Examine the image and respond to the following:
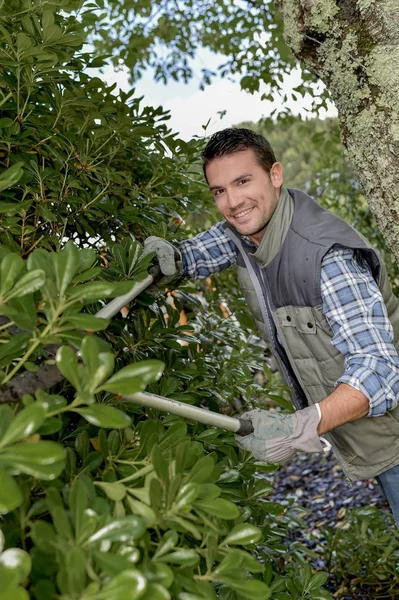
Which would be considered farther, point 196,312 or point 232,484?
point 196,312

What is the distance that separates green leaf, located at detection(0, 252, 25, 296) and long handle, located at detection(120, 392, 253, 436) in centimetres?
42

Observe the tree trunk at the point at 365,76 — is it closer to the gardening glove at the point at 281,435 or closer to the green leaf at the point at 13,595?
the gardening glove at the point at 281,435

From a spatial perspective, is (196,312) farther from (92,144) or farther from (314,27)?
(314,27)

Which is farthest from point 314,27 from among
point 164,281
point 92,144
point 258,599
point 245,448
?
point 258,599

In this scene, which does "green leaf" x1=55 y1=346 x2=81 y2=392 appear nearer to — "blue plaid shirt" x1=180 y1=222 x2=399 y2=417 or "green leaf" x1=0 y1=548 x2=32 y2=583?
"green leaf" x1=0 y1=548 x2=32 y2=583

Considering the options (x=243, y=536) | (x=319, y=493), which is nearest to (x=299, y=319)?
(x=243, y=536)

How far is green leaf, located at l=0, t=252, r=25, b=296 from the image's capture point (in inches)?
34.9

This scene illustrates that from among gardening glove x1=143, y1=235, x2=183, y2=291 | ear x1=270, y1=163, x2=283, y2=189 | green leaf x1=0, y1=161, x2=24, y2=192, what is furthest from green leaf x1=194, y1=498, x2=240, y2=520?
ear x1=270, y1=163, x2=283, y2=189

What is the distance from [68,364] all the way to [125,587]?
11.9 inches

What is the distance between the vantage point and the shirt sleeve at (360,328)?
184cm

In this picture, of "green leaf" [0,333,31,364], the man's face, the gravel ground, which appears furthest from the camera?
the gravel ground

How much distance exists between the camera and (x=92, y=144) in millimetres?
1865

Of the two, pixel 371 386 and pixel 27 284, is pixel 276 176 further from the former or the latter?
pixel 27 284

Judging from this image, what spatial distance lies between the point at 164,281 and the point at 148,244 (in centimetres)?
16
